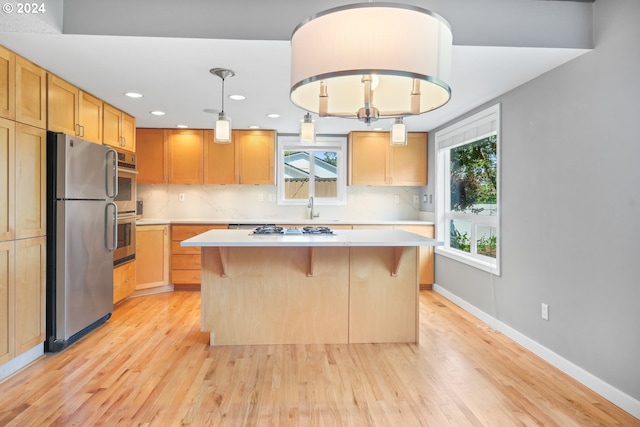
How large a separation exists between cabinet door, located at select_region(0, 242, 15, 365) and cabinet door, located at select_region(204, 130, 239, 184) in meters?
2.77

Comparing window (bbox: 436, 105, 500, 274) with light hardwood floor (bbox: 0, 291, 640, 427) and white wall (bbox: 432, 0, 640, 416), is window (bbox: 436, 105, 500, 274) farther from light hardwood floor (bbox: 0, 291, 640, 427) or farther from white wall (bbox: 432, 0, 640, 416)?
light hardwood floor (bbox: 0, 291, 640, 427)

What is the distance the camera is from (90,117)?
11.2ft

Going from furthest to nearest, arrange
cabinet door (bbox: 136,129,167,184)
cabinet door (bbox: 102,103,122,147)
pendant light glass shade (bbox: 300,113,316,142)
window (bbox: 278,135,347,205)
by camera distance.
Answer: window (bbox: 278,135,347,205), cabinet door (bbox: 136,129,167,184), cabinet door (bbox: 102,103,122,147), pendant light glass shade (bbox: 300,113,316,142)

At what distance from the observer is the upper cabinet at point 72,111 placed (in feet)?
9.29

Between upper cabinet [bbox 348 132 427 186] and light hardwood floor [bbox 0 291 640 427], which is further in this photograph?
upper cabinet [bbox 348 132 427 186]

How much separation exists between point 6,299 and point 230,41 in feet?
6.96

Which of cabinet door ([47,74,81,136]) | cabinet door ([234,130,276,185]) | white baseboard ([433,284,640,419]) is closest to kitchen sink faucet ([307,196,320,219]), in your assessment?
cabinet door ([234,130,276,185])

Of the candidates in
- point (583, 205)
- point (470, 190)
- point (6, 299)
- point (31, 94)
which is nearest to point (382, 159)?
point (470, 190)

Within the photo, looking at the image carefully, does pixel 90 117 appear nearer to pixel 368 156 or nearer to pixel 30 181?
pixel 30 181

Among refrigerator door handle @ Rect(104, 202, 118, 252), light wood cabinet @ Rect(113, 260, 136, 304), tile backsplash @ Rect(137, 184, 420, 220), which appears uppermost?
tile backsplash @ Rect(137, 184, 420, 220)

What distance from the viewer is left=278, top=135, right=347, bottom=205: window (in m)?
5.43

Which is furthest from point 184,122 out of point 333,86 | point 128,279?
point 333,86

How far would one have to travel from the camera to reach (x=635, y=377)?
200cm

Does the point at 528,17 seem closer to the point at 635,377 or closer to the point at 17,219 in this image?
the point at 635,377
